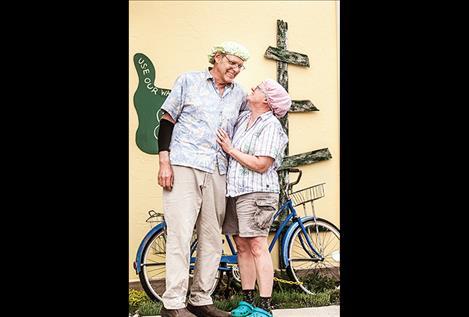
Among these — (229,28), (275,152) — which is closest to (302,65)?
(229,28)

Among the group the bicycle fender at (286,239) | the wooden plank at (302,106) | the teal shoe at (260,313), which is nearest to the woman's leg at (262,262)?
the teal shoe at (260,313)

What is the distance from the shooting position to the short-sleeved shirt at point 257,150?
4.62 m

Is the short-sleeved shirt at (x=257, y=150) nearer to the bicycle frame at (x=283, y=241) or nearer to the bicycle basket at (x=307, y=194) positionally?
the bicycle frame at (x=283, y=241)

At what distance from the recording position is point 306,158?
6105 millimetres

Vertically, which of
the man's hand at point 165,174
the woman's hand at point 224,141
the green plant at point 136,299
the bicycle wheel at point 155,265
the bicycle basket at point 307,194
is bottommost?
the green plant at point 136,299

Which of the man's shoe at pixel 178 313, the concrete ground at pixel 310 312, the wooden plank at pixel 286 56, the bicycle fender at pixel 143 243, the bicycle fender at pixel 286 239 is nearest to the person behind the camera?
the man's shoe at pixel 178 313

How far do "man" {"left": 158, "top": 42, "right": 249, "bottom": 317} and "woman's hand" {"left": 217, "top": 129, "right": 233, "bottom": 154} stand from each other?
35mm

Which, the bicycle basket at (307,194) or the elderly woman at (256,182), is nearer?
the elderly woman at (256,182)

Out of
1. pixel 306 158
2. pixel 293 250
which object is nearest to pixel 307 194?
pixel 306 158

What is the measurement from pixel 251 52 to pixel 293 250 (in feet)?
5.87

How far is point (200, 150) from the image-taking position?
4641 mm

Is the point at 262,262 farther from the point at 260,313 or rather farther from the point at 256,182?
the point at 256,182

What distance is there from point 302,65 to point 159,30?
4.36 feet
